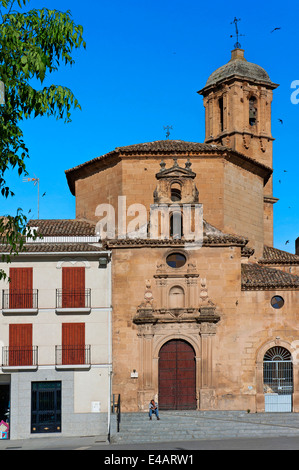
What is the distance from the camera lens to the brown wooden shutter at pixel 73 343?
1296 inches

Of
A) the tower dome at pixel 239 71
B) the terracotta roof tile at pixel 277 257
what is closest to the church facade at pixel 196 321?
the terracotta roof tile at pixel 277 257

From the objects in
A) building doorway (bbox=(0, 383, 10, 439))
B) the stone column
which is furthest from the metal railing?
building doorway (bbox=(0, 383, 10, 439))

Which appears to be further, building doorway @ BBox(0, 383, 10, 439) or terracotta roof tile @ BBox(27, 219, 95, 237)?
terracotta roof tile @ BBox(27, 219, 95, 237)

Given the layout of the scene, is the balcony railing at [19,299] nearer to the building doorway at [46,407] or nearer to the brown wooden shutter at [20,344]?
the brown wooden shutter at [20,344]

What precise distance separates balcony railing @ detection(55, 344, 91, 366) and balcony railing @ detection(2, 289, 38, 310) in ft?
7.26

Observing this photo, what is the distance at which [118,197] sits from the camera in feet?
129

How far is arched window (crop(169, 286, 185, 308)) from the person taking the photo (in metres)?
34.5

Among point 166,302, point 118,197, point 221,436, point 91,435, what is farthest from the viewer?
point 118,197

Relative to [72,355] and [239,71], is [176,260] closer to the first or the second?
[72,355]

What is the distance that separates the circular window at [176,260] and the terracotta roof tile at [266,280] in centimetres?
285

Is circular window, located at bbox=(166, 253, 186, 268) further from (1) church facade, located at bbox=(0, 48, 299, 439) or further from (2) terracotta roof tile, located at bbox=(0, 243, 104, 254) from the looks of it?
(2) terracotta roof tile, located at bbox=(0, 243, 104, 254)

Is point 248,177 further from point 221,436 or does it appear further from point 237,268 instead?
point 221,436
